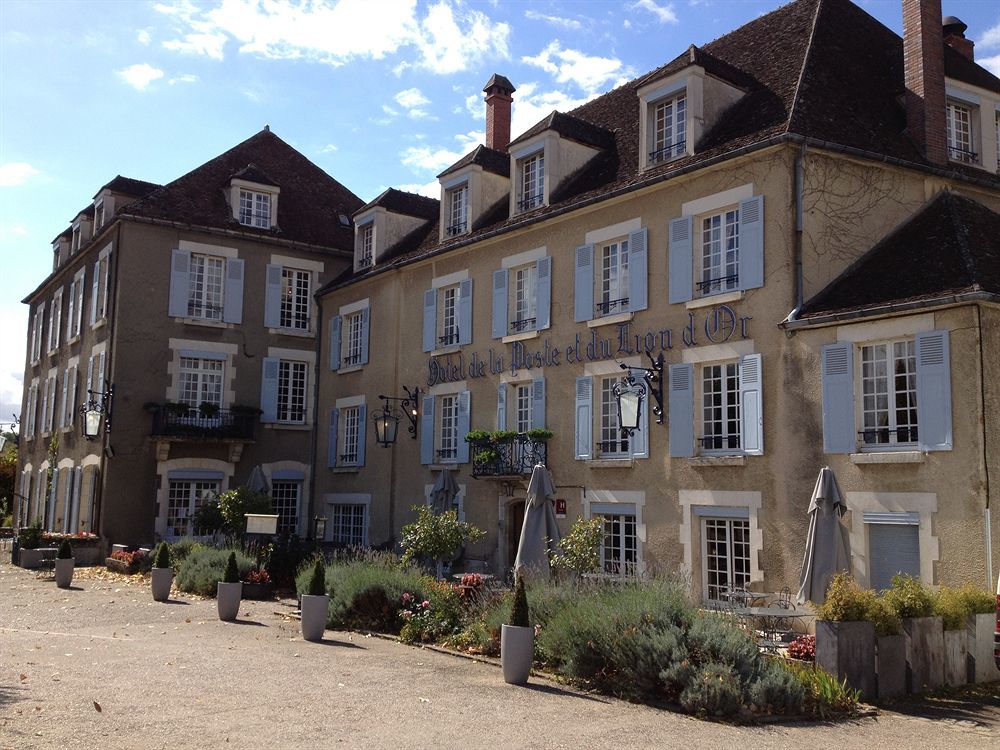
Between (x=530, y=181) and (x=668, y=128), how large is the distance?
12.1ft

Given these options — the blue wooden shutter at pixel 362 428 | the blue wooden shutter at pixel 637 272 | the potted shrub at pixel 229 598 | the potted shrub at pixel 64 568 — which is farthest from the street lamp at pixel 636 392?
the potted shrub at pixel 64 568

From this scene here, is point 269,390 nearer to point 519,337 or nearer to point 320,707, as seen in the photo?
point 519,337

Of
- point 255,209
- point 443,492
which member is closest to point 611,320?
point 443,492

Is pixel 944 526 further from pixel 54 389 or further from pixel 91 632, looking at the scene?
pixel 54 389

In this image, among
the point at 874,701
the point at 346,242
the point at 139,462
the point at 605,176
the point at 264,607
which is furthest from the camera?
the point at 346,242

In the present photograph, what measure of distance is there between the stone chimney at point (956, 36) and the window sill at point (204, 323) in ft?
57.9

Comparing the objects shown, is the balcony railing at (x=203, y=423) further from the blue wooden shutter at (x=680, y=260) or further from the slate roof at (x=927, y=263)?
the slate roof at (x=927, y=263)

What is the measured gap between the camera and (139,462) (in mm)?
23953

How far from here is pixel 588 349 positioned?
17719 millimetres

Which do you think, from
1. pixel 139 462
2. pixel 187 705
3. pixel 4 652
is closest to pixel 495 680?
pixel 187 705

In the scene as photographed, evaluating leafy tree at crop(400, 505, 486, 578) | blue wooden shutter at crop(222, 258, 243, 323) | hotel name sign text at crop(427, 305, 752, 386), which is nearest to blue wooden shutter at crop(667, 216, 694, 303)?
hotel name sign text at crop(427, 305, 752, 386)

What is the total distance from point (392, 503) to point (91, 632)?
9.69 meters

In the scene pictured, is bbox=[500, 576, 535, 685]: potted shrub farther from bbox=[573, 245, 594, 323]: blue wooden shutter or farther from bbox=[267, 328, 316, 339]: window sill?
bbox=[267, 328, 316, 339]: window sill

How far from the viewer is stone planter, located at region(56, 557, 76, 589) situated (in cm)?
1892
